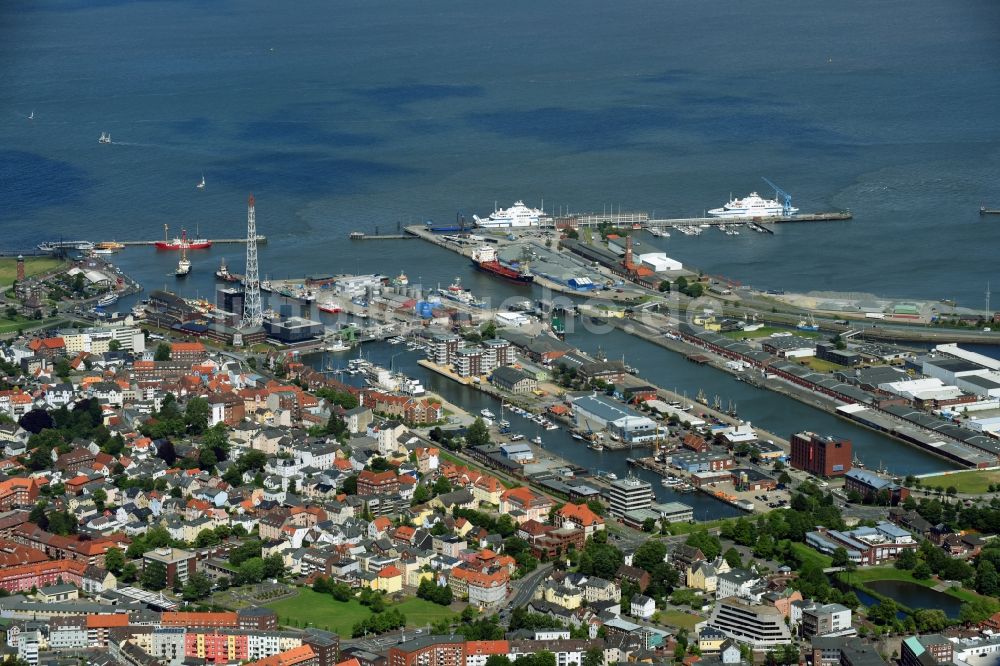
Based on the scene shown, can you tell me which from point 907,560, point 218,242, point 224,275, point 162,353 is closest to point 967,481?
point 907,560

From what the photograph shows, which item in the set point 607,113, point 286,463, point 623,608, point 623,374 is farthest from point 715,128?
point 623,608

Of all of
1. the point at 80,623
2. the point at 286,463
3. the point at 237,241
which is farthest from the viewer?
the point at 237,241

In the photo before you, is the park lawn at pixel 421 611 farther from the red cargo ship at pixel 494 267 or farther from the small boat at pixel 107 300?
the red cargo ship at pixel 494 267

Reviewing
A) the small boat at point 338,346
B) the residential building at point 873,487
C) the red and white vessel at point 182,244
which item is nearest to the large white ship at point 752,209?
the red and white vessel at point 182,244

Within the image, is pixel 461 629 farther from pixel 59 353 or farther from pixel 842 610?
pixel 59 353

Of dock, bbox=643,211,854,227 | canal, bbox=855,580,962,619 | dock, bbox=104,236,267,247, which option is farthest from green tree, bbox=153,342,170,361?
canal, bbox=855,580,962,619
